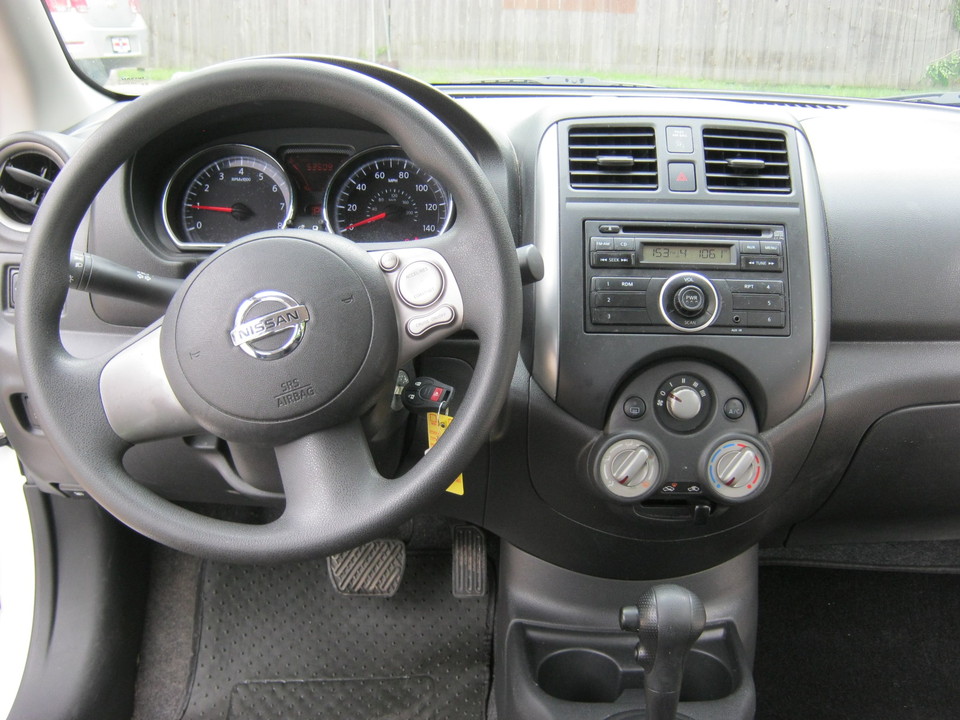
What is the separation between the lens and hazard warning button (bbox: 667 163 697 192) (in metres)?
1.16

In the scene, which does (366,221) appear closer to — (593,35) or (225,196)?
(225,196)

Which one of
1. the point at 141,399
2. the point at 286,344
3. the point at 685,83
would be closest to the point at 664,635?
the point at 286,344

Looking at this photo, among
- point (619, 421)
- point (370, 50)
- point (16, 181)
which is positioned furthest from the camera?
point (370, 50)

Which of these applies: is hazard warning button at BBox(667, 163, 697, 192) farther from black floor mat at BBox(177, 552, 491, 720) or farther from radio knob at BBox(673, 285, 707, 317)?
black floor mat at BBox(177, 552, 491, 720)

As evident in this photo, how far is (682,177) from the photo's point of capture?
3.81 ft

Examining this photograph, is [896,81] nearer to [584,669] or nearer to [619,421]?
[619,421]

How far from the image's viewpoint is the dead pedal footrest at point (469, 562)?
1709 millimetres

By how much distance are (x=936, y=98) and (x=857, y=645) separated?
1.19m

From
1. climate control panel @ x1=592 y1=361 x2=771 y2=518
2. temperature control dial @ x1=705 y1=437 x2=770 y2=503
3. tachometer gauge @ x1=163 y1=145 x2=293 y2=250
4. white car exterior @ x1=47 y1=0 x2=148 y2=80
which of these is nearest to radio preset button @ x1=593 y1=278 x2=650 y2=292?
climate control panel @ x1=592 y1=361 x2=771 y2=518

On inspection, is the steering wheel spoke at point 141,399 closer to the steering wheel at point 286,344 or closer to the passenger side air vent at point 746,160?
the steering wheel at point 286,344

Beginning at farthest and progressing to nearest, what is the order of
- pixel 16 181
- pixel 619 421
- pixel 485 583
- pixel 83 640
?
pixel 485 583, pixel 83 640, pixel 16 181, pixel 619 421

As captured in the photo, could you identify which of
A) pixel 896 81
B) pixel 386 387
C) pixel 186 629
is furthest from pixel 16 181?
pixel 896 81

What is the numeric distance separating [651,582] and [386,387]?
694mm

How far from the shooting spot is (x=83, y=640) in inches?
63.2
